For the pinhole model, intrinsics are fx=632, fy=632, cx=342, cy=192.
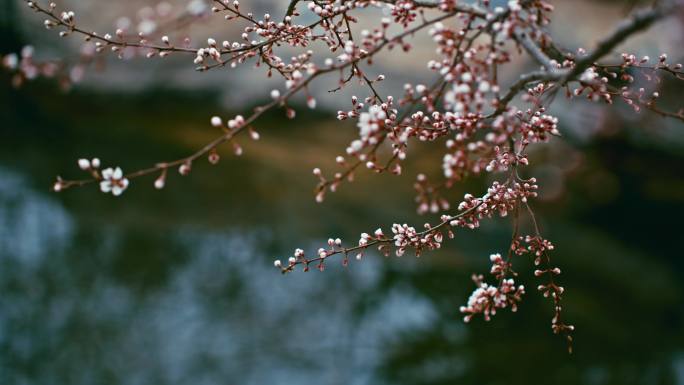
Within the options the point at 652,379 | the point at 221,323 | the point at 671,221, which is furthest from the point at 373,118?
the point at 671,221

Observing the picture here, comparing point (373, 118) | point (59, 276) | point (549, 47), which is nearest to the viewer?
point (373, 118)

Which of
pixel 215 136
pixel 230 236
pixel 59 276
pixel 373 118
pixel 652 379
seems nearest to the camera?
pixel 373 118

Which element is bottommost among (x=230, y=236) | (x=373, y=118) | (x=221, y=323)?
(x=373, y=118)

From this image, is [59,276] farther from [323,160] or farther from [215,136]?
[323,160]

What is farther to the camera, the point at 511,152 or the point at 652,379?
the point at 652,379

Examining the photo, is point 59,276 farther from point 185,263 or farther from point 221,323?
point 221,323

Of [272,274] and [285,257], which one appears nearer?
[285,257]

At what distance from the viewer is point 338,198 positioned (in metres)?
6.10

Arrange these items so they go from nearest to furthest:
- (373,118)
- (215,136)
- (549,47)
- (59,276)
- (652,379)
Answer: (373,118)
(549,47)
(652,379)
(59,276)
(215,136)

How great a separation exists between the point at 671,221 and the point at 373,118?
537 cm

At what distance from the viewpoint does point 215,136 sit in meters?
6.34

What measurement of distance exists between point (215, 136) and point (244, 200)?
2.47 feet

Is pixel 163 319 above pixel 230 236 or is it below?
below

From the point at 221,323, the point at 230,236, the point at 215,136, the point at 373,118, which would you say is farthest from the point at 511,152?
the point at 215,136
